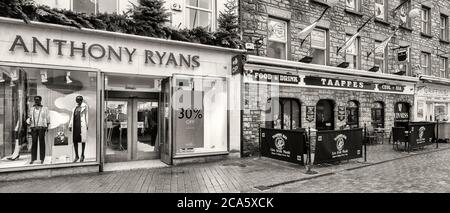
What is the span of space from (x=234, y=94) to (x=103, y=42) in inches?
187

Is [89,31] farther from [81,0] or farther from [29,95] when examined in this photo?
[29,95]

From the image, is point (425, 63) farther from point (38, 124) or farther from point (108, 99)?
point (38, 124)

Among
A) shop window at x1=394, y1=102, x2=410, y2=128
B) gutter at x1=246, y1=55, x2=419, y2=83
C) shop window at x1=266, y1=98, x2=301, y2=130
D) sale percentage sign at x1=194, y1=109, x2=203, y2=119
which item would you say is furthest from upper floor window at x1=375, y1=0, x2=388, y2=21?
sale percentage sign at x1=194, y1=109, x2=203, y2=119

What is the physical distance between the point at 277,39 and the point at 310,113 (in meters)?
3.60

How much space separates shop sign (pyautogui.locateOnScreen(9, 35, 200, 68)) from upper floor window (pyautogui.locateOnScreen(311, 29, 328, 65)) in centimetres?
602

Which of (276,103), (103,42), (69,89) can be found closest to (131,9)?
(103,42)

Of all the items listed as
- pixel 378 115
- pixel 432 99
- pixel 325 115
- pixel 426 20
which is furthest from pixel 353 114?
pixel 426 20

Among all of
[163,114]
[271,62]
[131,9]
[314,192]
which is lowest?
[314,192]

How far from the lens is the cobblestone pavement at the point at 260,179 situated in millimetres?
6410

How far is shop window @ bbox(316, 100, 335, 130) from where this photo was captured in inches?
515

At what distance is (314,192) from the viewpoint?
243 inches

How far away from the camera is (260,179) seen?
727cm

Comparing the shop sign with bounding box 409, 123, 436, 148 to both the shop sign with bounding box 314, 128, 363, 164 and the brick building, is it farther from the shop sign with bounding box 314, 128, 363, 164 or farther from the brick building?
the shop sign with bounding box 314, 128, 363, 164
